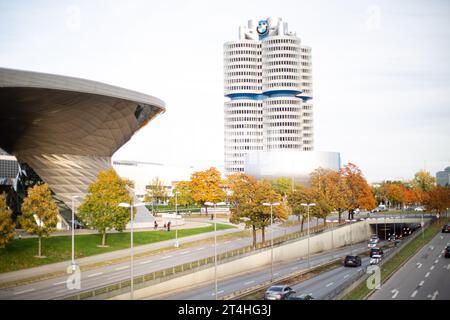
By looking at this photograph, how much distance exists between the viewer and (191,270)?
47906 mm

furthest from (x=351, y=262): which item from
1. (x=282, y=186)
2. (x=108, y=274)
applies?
(x=282, y=186)

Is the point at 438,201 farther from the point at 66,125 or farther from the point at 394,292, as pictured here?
the point at 394,292

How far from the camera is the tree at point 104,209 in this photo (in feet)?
222

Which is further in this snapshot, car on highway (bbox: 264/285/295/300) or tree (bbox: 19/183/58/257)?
tree (bbox: 19/183/58/257)

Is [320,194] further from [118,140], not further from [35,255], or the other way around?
[35,255]

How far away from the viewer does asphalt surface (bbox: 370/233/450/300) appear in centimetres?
3994

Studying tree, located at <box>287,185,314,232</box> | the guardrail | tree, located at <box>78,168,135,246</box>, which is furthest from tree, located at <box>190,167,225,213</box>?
the guardrail

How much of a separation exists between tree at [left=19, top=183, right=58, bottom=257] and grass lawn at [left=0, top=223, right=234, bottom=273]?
1.77 meters

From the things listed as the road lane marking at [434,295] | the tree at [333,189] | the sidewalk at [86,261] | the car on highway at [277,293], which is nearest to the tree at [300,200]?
the tree at [333,189]

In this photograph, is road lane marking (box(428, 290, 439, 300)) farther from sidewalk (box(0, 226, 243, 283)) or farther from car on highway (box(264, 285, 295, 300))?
sidewalk (box(0, 226, 243, 283))

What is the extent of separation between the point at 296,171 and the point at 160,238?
12255 cm

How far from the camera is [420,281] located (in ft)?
154

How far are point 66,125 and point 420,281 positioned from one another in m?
53.6
